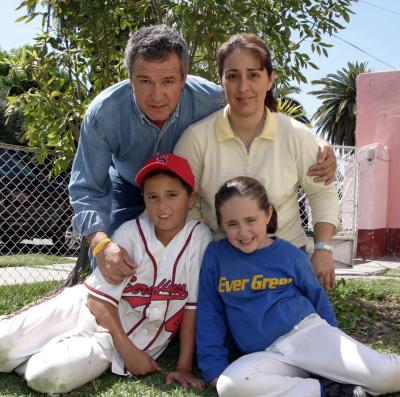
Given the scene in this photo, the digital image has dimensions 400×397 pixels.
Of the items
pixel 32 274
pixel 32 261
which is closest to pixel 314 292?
pixel 32 274

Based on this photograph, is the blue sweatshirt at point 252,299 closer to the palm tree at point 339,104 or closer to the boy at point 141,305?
the boy at point 141,305

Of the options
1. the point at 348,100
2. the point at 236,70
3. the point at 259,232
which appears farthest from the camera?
the point at 348,100

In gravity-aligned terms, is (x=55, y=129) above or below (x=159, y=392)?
above

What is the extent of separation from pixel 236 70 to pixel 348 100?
34.4m

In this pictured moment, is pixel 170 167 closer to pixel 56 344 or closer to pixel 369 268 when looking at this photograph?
pixel 56 344

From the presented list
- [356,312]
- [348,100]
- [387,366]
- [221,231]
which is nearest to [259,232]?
[221,231]

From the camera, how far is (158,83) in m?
2.76

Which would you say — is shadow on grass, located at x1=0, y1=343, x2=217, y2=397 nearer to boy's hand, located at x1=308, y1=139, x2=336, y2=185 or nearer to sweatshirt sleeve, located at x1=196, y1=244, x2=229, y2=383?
sweatshirt sleeve, located at x1=196, y1=244, x2=229, y2=383

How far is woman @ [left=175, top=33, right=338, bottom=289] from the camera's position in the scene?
9.51ft

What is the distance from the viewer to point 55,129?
423 centimetres

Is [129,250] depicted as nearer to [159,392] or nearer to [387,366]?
[159,392]

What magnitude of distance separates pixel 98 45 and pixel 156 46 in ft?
5.87

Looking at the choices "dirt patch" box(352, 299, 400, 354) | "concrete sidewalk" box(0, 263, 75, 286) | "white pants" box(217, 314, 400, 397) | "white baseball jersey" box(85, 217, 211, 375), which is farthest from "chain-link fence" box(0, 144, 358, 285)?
"white pants" box(217, 314, 400, 397)

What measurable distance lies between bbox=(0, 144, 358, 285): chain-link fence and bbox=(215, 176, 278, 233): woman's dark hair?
4947 millimetres
